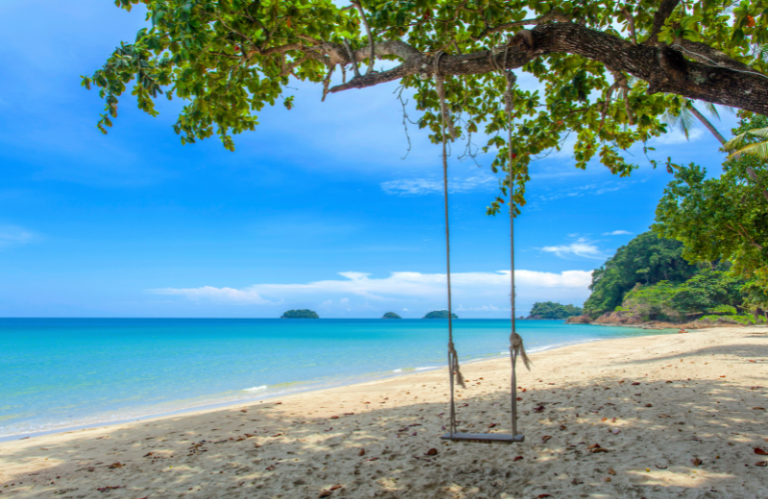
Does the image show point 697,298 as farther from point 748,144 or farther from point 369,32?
point 369,32

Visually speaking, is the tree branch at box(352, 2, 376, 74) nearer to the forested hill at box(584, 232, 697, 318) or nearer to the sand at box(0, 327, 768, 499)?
the sand at box(0, 327, 768, 499)

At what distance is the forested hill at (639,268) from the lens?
1920 inches

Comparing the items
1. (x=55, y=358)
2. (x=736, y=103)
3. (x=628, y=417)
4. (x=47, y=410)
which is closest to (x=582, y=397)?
(x=628, y=417)

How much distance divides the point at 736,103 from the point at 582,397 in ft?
10.6

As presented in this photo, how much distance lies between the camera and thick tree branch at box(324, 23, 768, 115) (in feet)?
8.58

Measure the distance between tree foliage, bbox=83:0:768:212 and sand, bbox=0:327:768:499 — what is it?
7.24ft

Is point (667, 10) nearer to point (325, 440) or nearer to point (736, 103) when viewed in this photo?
point (736, 103)

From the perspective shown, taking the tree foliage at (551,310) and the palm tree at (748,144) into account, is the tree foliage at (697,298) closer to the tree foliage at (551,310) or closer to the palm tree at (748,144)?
the palm tree at (748,144)

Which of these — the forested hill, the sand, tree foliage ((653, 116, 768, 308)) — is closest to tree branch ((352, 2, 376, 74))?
the sand

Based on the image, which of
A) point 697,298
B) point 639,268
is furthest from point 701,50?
point 639,268

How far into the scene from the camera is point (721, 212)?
10.6m

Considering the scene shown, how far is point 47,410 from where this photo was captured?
820cm

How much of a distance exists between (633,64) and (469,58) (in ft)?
3.95

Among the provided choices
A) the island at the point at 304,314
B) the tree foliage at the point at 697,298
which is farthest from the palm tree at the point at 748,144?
the island at the point at 304,314
